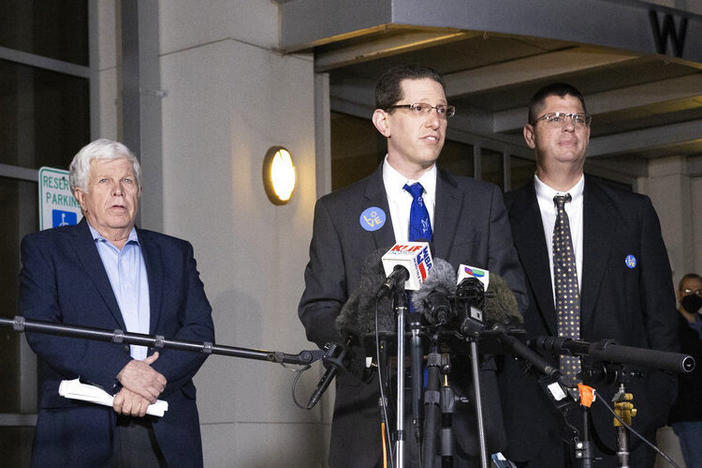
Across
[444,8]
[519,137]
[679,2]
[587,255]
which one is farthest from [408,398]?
[519,137]

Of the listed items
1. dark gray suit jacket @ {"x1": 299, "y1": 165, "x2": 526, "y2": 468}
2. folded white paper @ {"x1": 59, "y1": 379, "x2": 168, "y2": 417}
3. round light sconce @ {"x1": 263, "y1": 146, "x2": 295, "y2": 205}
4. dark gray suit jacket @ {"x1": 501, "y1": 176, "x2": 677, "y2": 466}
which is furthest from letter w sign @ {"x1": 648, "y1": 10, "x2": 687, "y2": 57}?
folded white paper @ {"x1": 59, "y1": 379, "x2": 168, "y2": 417}

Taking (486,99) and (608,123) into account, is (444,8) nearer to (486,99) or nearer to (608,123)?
(486,99)

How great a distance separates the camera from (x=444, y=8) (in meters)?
6.72

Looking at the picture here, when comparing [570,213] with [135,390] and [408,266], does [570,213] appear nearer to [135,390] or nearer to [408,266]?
[408,266]

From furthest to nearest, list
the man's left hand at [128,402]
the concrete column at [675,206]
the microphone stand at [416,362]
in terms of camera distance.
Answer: the concrete column at [675,206] → the man's left hand at [128,402] → the microphone stand at [416,362]

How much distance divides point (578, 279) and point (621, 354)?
4.43 feet

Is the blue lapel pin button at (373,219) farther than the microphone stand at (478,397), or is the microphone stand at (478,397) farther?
the blue lapel pin button at (373,219)

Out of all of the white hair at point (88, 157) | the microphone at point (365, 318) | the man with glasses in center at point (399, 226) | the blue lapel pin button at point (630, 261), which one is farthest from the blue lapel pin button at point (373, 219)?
the blue lapel pin button at point (630, 261)

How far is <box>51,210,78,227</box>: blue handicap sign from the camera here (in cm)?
534

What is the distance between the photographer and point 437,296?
2.86 meters

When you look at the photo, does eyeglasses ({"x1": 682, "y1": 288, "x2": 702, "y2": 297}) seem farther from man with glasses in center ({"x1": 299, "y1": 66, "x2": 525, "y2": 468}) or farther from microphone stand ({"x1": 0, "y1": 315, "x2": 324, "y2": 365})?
microphone stand ({"x1": 0, "y1": 315, "x2": 324, "y2": 365})

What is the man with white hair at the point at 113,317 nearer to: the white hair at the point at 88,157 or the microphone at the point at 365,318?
the white hair at the point at 88,157

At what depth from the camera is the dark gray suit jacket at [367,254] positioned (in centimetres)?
347

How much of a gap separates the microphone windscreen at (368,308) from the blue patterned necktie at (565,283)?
1.35 m
